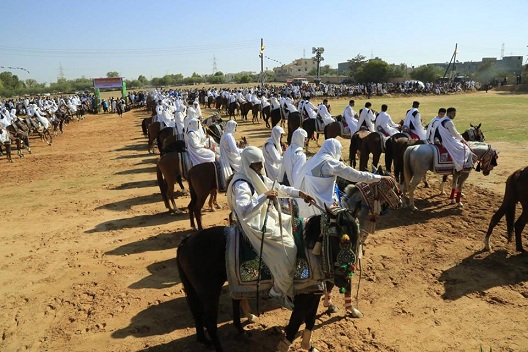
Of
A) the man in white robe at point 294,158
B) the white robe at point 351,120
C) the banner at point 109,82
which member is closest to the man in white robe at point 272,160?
the man in white robe at point 294,158

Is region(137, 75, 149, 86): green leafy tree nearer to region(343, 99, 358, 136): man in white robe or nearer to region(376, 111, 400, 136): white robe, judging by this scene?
region(343, 99, 358, 136): man in white robe

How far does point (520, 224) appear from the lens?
671cm

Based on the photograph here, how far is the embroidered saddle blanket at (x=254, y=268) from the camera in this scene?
4055 mm

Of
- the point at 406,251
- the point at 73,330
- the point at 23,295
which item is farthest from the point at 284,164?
the point at 23,295

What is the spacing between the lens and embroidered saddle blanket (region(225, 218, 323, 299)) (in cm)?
405

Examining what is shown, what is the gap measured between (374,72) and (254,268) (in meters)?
61.7

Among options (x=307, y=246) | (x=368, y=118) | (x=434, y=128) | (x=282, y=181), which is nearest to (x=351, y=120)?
(x=368, y=118)

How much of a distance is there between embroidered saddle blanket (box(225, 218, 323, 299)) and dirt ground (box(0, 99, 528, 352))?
1.03 m

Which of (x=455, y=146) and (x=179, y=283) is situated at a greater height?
(x=455, y=146)

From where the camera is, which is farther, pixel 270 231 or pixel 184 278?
pixel 184 278

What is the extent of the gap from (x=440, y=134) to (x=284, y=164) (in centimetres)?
441

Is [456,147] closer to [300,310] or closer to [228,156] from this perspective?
[228,156]

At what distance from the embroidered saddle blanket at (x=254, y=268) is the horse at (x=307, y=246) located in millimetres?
92

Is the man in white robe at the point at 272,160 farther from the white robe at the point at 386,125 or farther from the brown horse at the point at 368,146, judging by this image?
the white robe at the point at 386,125
